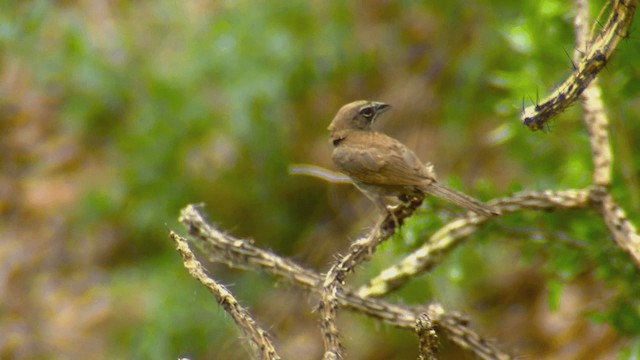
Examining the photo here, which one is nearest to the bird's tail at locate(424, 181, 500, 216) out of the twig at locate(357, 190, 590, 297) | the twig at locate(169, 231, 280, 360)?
the twig at locate(357, 190, 590, 297)

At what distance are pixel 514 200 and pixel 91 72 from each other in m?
3.32

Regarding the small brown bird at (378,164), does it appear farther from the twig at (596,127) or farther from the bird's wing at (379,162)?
the twig at (596,127)

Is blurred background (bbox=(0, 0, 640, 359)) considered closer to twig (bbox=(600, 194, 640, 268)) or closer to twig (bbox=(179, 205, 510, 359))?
twig (bbox=(600, 194, 640, 268))

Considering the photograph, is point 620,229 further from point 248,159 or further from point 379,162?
point 248,159

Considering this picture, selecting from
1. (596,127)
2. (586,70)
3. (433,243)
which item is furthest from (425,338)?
(596,127)

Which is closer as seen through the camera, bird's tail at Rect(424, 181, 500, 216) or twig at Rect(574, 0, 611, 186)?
bird's tail at Rect(424, 181, 500, 216)

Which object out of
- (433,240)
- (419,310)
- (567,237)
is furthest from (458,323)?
(567,237)

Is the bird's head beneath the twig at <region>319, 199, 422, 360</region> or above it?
above

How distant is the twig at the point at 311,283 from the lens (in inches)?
114

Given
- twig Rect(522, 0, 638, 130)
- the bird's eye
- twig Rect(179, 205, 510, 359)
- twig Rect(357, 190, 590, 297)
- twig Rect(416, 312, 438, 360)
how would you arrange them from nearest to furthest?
1. twig Rect(416, 312, 438, 360)
2. twig Rect(522, 0, 638, 130)
3. twig Rect(179, 205, 510, 359)
4. twig Rect(357, 190, 590, 297)
5. the bird's eye

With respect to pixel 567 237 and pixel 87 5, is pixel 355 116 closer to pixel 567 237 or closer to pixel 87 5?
pixel 567 237

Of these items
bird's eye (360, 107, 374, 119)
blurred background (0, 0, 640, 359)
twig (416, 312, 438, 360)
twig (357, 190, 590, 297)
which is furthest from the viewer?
blurred background (0, 0, 640, 359)

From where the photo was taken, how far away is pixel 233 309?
2.43 meters

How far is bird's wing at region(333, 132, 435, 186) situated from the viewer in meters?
3.06
